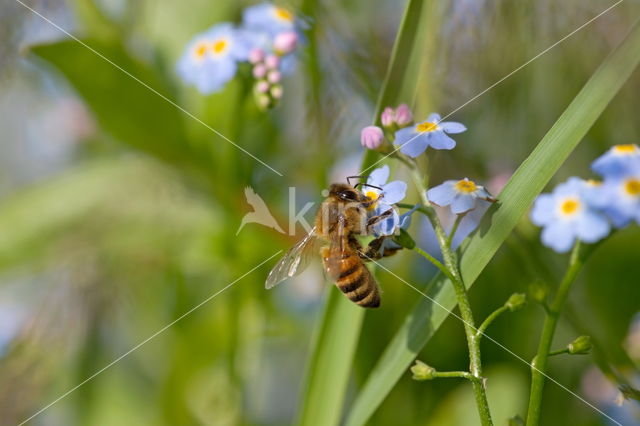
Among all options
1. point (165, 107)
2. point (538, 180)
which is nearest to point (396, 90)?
point (538, 180)

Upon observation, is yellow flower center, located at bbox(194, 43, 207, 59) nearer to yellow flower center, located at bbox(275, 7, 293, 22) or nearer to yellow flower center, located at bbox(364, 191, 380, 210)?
yellow flower center, located at bbox(275, 7, 293, 22)

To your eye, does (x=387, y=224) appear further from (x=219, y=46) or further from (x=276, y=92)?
(x=219, y=46)

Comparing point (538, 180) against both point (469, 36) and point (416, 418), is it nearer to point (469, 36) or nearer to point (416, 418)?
point (469, 36)

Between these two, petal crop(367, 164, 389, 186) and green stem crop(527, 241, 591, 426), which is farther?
petal crop(367, 164, 389, 186)

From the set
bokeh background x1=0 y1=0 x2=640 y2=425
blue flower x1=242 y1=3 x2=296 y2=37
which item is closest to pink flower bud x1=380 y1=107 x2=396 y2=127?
bokeh background x1=0 y1=0 x2=640 y2=425

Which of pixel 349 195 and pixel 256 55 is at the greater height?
pixel 256 55

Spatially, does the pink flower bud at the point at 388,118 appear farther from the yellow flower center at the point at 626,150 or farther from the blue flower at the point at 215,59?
the blue flower at the point at 215,59

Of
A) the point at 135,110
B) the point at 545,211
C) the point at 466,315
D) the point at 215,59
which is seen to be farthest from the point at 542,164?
the point at 135,110
